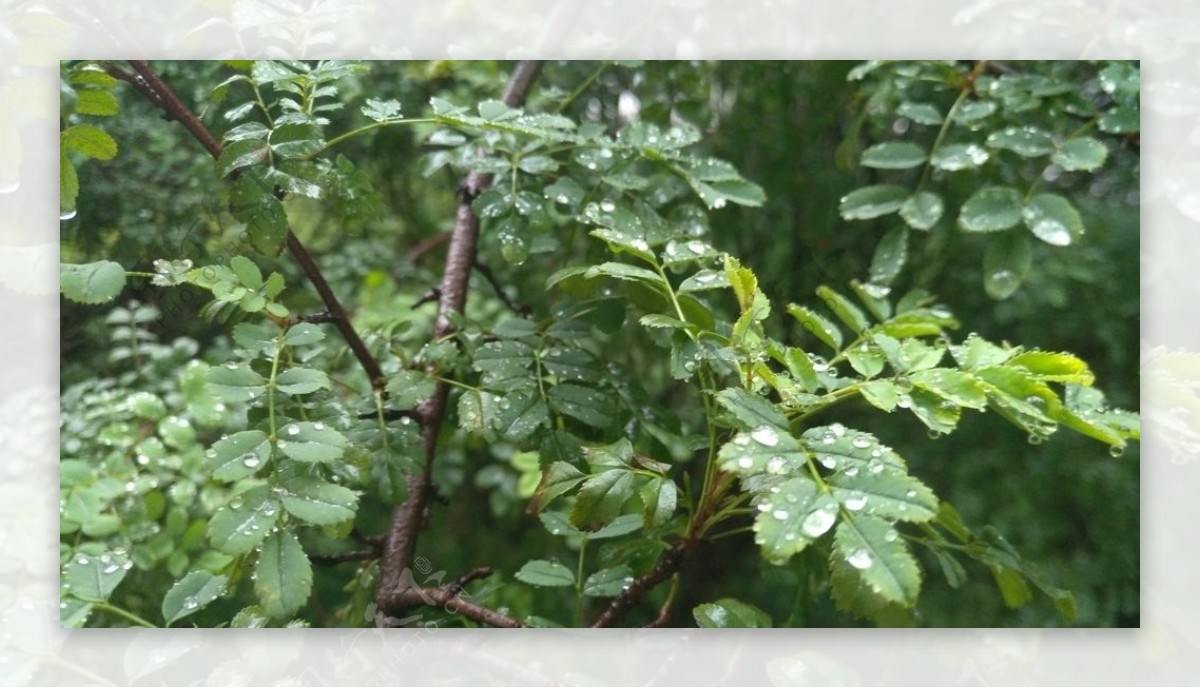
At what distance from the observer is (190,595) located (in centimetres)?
70

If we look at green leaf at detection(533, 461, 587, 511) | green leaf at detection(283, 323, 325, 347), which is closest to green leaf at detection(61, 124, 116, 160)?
green leaf at detection(283, 323, 325, 347)

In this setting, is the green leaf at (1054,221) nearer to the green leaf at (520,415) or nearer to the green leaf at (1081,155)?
the green leaf at (1081,155)

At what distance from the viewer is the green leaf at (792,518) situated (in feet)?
1.60

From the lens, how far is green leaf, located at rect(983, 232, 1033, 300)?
87cm

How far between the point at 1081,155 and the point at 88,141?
3.11 ft

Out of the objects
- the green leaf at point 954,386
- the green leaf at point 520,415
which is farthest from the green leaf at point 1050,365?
the green leaf at point 520,415

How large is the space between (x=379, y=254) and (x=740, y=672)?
0.71 metres

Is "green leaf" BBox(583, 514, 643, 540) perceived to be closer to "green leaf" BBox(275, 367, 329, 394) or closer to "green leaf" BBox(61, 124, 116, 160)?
"green leaf" BBox(275, 367, 329, 394)

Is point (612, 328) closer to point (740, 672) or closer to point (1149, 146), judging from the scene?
point (740, 672)

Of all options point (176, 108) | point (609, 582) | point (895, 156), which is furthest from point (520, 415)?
point (895, 156)

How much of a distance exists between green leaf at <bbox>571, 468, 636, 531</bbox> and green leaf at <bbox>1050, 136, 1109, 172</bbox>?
576mm

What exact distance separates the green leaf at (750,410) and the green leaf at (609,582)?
0.76ft

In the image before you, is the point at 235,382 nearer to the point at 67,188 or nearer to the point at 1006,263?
the point at 67,188

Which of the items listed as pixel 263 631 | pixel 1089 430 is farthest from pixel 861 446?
pixel 263 631
